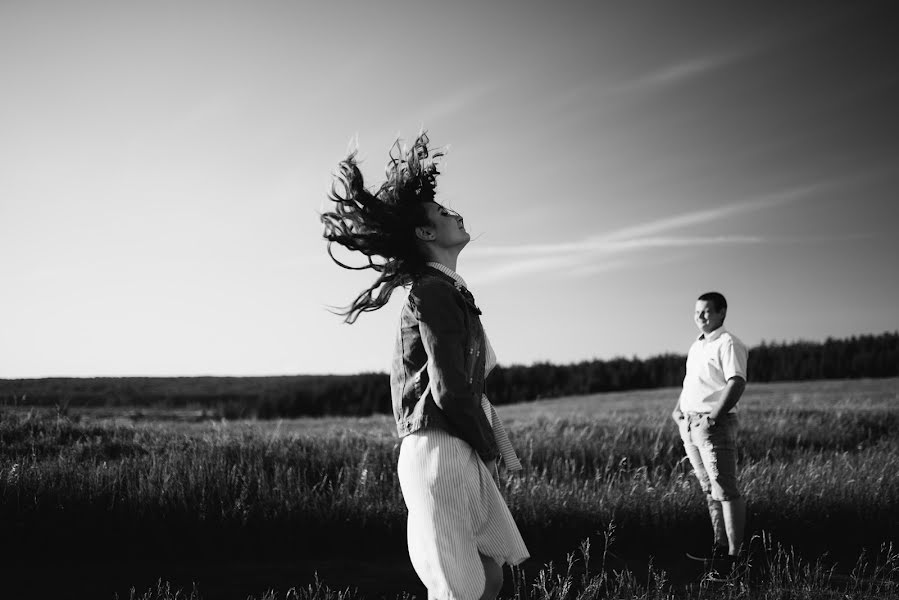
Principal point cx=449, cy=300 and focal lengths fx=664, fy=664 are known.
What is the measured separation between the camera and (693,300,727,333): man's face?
18.8 ft

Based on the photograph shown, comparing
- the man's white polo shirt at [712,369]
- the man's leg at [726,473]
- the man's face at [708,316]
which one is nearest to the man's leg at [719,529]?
the man's leg at [726,473]

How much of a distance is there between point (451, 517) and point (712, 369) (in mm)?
3635

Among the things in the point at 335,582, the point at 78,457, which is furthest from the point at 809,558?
the point at 78,457

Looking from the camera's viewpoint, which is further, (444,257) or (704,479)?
(704,479)

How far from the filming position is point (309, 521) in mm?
6195

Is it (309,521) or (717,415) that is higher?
(717,415)

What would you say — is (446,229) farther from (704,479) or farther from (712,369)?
(704,479)

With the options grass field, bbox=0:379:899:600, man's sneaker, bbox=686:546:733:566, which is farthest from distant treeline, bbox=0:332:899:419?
man's sneaker, bbox=686:546:733:566

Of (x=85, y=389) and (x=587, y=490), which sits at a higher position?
(x=85, y=389)

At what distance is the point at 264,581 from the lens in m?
→ 5.09

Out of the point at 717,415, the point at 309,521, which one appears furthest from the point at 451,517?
the point at 309,521

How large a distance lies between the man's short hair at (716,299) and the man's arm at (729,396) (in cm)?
70

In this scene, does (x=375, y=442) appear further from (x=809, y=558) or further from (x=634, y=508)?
(x=809, y=558)

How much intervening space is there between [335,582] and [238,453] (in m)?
3.26
